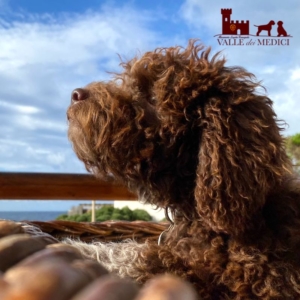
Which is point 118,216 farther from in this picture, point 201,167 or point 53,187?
point 201,167

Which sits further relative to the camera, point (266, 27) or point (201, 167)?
point (266, 27)

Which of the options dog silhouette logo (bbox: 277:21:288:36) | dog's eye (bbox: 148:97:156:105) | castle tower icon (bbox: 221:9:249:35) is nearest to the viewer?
dog's eye (bbox: 148:97:156:105)

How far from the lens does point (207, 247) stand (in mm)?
1134

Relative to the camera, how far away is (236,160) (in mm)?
1097

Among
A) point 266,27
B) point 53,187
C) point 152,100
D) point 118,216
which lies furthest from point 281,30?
point 152,100

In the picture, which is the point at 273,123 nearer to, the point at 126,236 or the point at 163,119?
the point at 163,119

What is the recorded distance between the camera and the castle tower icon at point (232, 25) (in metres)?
3.95

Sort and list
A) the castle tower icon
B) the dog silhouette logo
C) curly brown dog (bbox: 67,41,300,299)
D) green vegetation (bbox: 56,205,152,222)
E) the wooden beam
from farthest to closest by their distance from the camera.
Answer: the dog silhouette logo, the castle tower icon, green vegetation (bbox: 56,205,152,222), the wooden beam, curly brown dog (bbox: 67,41,300,299)

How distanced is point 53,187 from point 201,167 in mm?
1381

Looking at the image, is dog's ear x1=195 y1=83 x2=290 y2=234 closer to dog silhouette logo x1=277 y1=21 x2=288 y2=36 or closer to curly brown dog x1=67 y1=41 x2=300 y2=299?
curly brown dog x1=67 y1=41 x2=300 y2=299

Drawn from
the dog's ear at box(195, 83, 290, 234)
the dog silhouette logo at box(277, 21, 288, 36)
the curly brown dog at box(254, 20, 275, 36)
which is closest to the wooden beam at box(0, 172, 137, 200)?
the dog's ear at box(195, 83, 290, 234)

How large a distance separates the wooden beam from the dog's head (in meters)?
1.09

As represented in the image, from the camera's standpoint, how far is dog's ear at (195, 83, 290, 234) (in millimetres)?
1073

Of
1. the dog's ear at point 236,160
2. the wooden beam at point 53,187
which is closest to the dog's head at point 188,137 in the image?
the dog's ear at point 236,160
